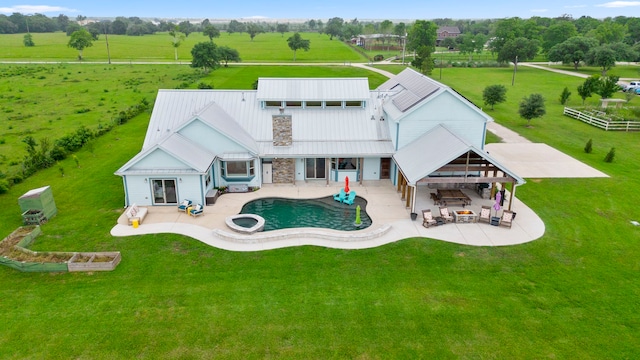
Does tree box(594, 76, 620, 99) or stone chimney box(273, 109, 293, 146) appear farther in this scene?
tree box(594, 76, 620, 99)

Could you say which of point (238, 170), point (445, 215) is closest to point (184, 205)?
point (238, 170)

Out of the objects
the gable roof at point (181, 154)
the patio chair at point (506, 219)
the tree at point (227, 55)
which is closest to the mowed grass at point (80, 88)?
the tree at point (227, 55)

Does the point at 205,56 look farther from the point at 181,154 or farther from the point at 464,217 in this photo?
the point at 464,217

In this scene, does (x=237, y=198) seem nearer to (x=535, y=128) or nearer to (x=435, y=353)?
(x=435, y=353)

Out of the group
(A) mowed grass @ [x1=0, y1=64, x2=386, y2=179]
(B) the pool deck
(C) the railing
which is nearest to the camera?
(B) the pool deck

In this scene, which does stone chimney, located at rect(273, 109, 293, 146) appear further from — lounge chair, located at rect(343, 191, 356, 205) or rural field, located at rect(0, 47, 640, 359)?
rural field, located at rect(0, 47, 640, 359)

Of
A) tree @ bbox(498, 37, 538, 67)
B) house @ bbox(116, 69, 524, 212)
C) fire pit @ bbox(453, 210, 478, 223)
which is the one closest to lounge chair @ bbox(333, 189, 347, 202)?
house @ bbox(116, 69, 524, 212)

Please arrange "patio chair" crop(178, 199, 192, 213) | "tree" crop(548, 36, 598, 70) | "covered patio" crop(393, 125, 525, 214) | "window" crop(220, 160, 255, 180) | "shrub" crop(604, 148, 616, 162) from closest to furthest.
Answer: "covered patio" crop(393, 125, 525, 214) < "patio chair" crop(178, 199, 192, 213) < "window" crop(220, 160, 255, 180) < "shrub" crop(604, 148, 616, 162) < "tree" crop(548, 36, 598, 70)
